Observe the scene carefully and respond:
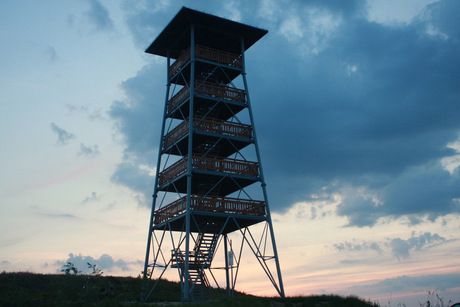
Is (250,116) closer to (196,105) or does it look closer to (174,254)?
(196,105)

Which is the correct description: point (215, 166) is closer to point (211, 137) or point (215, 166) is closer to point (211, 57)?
point (211, 137)

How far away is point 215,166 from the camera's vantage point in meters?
33.6

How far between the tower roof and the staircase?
13.8 meters

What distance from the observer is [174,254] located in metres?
32.9

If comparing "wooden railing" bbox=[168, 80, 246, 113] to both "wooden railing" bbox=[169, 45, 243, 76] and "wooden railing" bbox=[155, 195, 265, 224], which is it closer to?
"wooden railing" bbox=[169, 45, 243, 76]

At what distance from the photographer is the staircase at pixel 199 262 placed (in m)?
33.0

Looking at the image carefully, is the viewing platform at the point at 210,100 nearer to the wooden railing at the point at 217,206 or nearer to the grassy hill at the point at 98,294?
the wooden railing at the point at 217,206

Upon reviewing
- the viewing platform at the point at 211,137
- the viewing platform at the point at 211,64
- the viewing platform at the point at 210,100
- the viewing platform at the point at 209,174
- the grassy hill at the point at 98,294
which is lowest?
the grassy hill at the point at 98,294

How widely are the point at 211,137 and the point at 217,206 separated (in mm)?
4913

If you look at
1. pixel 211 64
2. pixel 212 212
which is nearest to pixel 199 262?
pixel 212 212

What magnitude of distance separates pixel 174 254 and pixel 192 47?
1354 cm

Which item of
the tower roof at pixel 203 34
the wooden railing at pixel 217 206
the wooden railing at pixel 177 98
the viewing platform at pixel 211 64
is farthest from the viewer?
the viewing platform at pixel 211 64

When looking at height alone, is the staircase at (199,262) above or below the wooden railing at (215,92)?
below

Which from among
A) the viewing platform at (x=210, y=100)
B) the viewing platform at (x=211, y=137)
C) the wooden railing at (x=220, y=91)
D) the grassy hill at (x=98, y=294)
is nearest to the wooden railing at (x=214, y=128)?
the viewing platform at (x=211, y=137)
